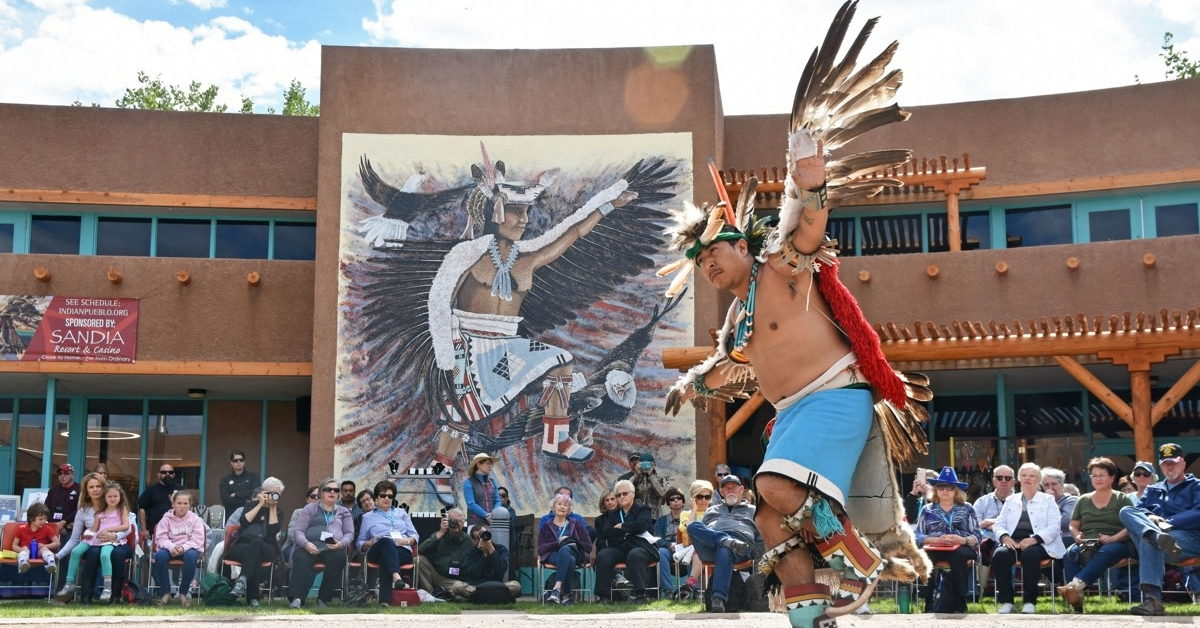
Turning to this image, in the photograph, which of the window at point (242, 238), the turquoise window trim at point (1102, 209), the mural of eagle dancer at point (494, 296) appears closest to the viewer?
the mural of eagle dancer at point (494, 296)

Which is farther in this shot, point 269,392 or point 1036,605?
point 269,392

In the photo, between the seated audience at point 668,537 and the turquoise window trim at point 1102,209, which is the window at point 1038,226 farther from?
the seated audience at point 668,537

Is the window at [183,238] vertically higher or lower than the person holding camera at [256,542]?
higher

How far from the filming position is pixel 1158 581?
10.6 meters

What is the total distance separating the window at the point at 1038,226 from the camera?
21.7 metres

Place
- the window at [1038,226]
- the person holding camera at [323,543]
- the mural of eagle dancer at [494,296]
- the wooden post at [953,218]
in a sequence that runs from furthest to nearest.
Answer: the window at [1038,226] → the wooden post at [953,218] → the mural of eagle dancer at [494,296] → the person holding camera at [323,543]

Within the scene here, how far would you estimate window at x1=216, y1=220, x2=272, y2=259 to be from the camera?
22188 millimetres

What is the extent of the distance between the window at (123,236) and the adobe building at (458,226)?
4 centimetres

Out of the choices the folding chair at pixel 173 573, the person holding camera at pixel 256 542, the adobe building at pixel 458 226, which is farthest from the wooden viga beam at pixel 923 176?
the folding chair at pixel 173 573

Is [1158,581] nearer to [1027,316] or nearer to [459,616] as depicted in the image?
[459,616]

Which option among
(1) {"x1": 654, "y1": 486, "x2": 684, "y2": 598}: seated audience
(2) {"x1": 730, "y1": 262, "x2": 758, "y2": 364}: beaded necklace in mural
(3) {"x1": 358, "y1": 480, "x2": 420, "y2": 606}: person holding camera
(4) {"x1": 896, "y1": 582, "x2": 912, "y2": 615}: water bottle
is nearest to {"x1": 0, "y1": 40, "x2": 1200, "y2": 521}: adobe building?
(1) {"x1": 654, "y1": 486, "x2": 684, "y2": 598}: seated audience

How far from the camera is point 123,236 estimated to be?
2189cm

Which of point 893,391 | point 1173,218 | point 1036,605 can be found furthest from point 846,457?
point 1173,218

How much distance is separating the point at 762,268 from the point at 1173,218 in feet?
56.5
